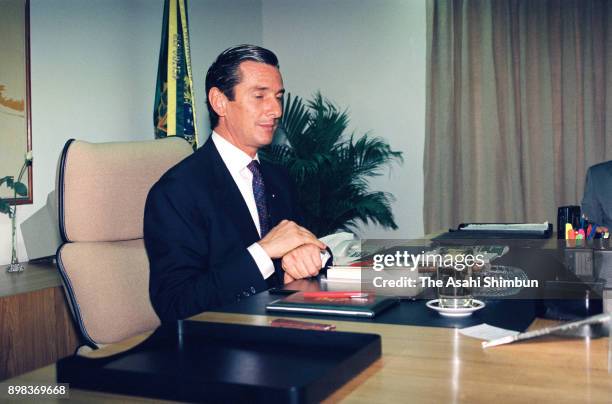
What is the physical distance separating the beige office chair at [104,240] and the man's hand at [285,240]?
1.23 ft

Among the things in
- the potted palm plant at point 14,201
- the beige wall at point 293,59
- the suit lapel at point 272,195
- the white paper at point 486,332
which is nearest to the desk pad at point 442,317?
the white paper at point 486,332

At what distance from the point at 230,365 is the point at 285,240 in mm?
778

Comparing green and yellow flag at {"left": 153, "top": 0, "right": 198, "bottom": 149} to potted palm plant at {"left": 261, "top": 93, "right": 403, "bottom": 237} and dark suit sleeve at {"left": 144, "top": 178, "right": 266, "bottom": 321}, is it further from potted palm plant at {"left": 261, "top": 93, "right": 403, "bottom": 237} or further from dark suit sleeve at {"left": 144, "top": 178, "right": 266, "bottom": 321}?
dark suit sleeve at {"left": 144, "top": 178, "right": 266, "bottom": 321}

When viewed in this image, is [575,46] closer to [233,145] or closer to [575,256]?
[233,145]

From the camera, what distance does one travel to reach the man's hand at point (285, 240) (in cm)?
169

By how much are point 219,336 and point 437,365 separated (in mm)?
351

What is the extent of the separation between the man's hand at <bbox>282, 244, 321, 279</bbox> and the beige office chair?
400 mm

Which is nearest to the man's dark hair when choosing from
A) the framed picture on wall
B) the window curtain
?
the framed picture on wall

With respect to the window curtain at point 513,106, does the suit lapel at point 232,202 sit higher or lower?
lower

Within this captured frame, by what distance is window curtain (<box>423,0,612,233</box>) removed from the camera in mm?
4398

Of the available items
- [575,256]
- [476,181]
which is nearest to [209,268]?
[575,256]

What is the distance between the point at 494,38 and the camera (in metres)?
4.57

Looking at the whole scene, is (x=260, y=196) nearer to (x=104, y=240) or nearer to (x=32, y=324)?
(x=104, y=240)

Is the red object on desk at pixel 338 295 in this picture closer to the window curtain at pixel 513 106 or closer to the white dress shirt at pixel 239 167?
the white dress shirt at pixel 239 167
